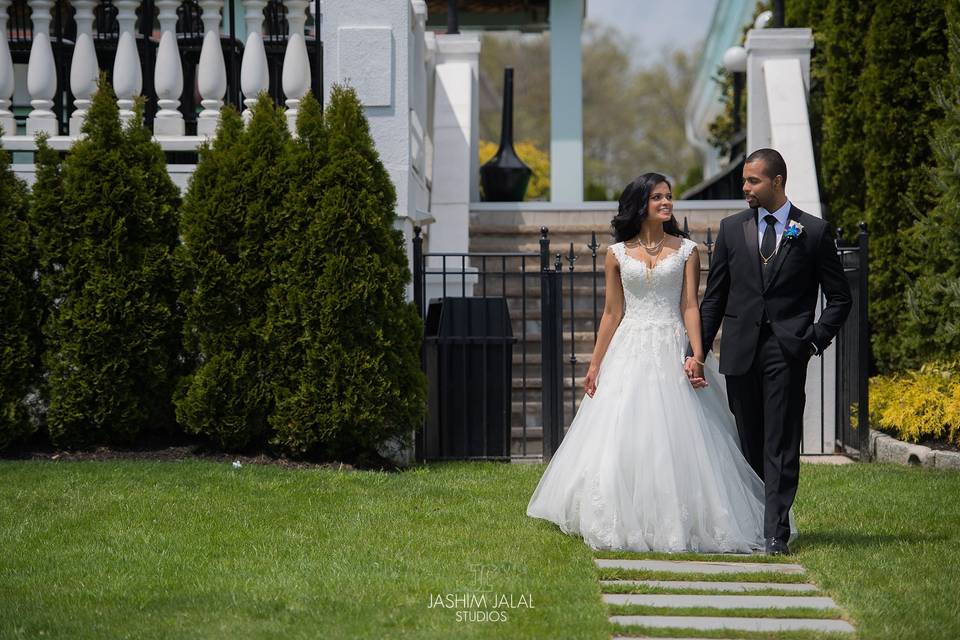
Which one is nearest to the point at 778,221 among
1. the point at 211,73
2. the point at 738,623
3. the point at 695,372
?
the point at 695,372

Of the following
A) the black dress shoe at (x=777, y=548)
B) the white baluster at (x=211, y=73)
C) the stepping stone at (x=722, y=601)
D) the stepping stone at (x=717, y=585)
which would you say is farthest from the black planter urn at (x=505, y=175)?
the stepping stone at (x=722, y=601)

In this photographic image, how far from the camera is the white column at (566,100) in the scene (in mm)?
16625

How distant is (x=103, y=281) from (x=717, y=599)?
4.83 m

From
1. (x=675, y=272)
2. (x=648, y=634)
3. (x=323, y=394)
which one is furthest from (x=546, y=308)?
(x=648, y=634)

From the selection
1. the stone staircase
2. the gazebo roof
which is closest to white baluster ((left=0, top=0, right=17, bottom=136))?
the stone staircase

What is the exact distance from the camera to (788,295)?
6016 mm

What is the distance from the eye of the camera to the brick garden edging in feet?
28.7

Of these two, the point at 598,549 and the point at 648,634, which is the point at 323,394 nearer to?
the point at 598,549

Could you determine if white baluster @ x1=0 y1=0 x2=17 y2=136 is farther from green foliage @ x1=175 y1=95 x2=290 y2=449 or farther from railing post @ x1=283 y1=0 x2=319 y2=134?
railing post @ x1=283 y1=0 x2=319 y2=134

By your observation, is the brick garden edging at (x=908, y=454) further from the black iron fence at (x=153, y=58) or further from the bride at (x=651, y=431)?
the black iron fence at (x=153, y=58)

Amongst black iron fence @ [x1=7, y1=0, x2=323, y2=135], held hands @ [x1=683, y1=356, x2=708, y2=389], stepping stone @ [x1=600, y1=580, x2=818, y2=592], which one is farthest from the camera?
black iron fence @ [x1=7, y1=0, x2=323, y2=135]

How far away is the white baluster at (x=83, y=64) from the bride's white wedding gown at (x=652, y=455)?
4.40 m

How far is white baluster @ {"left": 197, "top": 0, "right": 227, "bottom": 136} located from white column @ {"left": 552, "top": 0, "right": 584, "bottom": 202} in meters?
8.02

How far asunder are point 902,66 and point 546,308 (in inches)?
160
